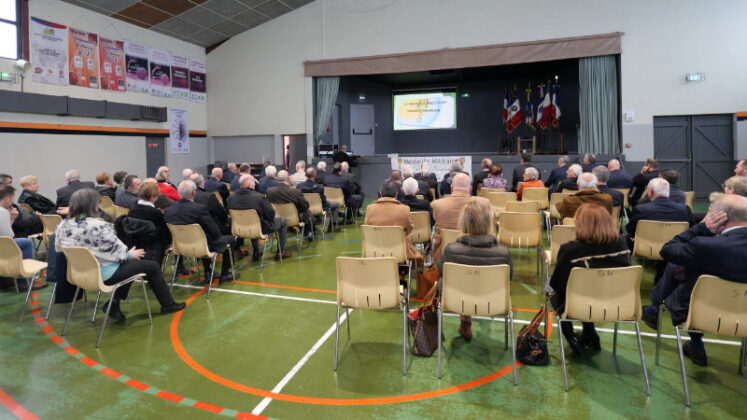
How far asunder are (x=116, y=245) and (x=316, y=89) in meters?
10.6

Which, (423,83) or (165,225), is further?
(423,83)

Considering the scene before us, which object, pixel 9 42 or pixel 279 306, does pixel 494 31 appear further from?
pixel 9 42

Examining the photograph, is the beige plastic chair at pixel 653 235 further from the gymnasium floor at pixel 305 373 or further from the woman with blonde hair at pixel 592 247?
the woman with blonde hair at pixel 592 247

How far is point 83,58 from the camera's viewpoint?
35.4ft

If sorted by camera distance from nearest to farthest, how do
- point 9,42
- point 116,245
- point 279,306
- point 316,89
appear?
1. point 116,245
2. point 279,306
3. point 9,42
4. point 316,89

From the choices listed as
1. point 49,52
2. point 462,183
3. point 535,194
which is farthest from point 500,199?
point 49,52

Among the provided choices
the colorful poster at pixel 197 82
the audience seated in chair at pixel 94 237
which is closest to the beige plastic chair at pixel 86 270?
the audience seated in chair at pixel 94 237

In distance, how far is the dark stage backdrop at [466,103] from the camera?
14.8 meters

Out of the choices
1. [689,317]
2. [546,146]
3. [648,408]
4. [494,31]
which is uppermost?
[494,31]

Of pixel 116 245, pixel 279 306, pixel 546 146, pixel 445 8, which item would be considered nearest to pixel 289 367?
pixel 279 306

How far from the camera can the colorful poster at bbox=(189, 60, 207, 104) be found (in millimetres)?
14062

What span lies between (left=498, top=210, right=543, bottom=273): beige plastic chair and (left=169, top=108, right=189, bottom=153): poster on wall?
37.9 feet

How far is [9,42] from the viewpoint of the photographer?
9344mm

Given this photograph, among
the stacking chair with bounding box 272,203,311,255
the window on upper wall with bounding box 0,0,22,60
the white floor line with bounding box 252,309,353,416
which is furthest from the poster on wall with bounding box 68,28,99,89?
the white floor line with bounding box 252,309,353,416
